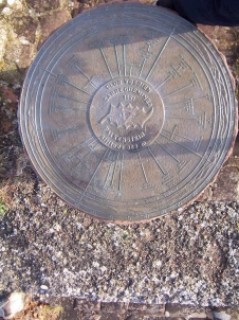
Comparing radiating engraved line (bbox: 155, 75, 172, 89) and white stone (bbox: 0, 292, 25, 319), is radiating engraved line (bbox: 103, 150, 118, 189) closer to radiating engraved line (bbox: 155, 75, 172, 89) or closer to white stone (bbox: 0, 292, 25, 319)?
radiating engraved line (bbox: 155, 75, 172, 89)

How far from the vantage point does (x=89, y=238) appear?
2.65 metres

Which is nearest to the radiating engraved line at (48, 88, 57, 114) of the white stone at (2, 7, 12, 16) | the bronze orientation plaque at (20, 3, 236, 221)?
the bronze orientation plaque at (20, 3, 236, 221)

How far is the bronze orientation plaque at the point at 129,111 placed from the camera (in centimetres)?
215

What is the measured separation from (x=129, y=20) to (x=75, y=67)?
0.31m

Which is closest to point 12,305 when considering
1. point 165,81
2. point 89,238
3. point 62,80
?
point 89,238

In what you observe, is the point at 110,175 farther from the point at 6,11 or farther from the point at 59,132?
the point at 6,11

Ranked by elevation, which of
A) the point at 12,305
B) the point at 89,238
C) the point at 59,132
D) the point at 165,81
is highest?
the point at 165,81

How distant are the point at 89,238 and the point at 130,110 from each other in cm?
82

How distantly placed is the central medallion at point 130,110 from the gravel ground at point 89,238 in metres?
0.61

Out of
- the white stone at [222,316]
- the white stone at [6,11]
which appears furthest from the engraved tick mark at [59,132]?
the white stone at [222,316]

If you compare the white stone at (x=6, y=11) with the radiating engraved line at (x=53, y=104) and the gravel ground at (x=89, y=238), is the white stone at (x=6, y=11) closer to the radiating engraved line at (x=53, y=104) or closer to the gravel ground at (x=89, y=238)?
the gravel ground at (x=89, y=238)

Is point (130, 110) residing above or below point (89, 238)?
above

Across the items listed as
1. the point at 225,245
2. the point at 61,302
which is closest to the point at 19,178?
the point at 61,302

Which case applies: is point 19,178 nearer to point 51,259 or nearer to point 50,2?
point 51,259
